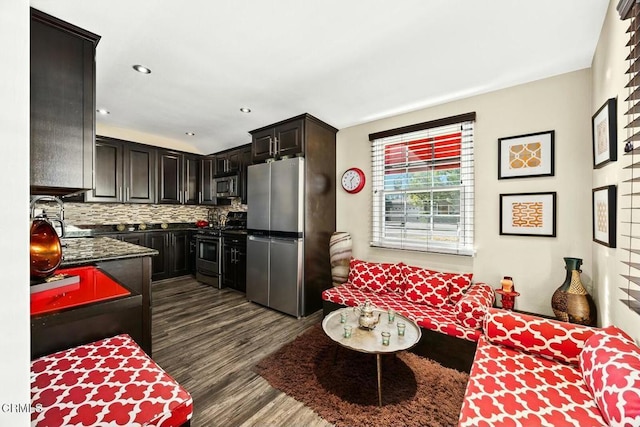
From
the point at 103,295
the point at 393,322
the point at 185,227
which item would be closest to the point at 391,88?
the point at 393,322

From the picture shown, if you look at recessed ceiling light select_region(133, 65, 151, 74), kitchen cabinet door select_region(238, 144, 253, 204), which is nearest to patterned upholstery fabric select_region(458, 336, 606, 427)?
recessed ceiling light select_region(133, 65, 151, 74)

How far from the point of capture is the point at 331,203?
365 cm

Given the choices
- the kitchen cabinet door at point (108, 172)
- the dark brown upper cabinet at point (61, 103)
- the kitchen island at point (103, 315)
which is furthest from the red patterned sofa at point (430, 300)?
the kitchen cabinet door at point (108, 172)

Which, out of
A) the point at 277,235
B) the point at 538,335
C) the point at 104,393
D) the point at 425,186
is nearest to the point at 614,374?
the point at 538,335

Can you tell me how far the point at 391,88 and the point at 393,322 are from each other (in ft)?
7.07

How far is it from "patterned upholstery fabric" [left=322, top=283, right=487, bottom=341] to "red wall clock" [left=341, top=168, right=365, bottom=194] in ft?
4.09

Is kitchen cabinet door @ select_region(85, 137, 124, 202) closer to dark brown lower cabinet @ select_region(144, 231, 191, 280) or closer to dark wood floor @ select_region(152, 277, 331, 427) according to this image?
dark brown lower cabinet @ select_region(144, 231, 191, 280)

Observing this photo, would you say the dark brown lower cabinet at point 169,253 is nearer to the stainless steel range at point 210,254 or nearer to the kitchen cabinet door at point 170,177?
the stainless steel range at point 210,254

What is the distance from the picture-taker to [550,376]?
4.61 ft

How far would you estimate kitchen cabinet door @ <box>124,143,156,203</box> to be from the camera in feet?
14.0

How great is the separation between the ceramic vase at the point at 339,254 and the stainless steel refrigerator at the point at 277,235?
18.7 inches

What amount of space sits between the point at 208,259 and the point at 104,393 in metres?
3.63
